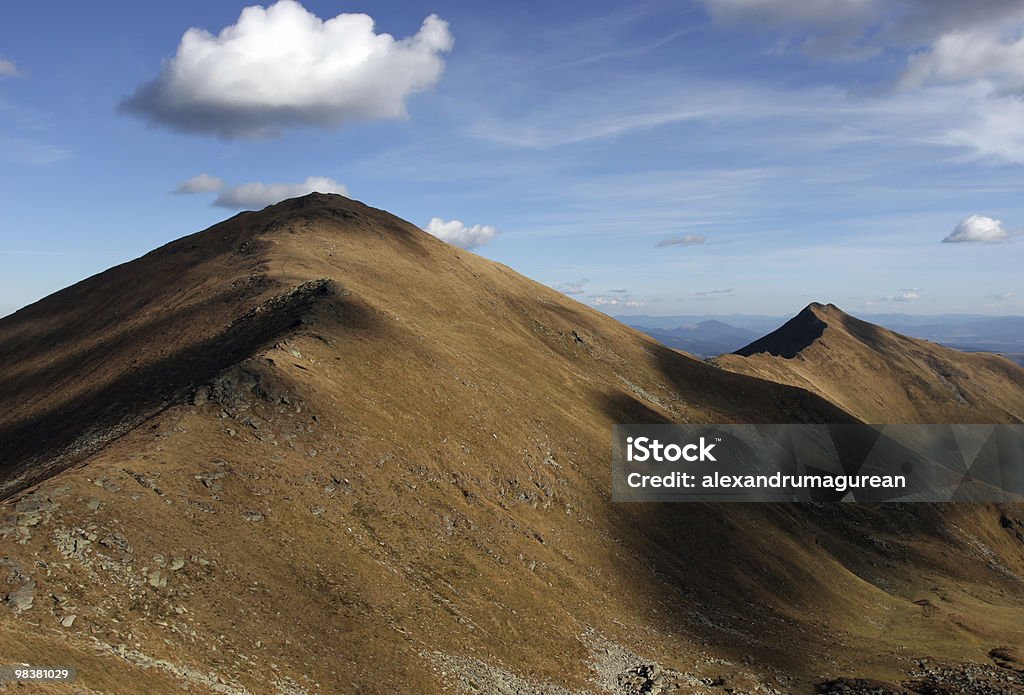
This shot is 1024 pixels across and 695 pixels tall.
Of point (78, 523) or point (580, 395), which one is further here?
point (580, 395)

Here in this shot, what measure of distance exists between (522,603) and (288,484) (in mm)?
17930

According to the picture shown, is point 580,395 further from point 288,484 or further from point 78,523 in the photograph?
point 78,523

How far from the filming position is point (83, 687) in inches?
892

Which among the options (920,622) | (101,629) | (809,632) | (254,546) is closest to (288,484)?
(254,546)

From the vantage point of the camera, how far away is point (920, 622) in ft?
227

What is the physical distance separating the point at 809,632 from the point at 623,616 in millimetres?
20173

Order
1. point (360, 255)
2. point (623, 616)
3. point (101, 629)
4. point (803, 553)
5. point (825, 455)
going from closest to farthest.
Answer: point (101, 629) < point (623, 616) < point (803, 553) < point (360, 255) < point (825, 455)

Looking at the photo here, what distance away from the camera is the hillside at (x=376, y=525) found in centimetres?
3091

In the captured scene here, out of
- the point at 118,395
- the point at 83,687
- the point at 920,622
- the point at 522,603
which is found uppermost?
the point at 118,395

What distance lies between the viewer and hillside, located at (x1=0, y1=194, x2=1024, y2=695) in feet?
101

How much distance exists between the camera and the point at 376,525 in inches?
1720

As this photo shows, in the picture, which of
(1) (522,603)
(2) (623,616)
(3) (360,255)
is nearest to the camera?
(1) (522,603)

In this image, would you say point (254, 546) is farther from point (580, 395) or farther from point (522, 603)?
point (580, 395)

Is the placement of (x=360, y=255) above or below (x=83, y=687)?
above
